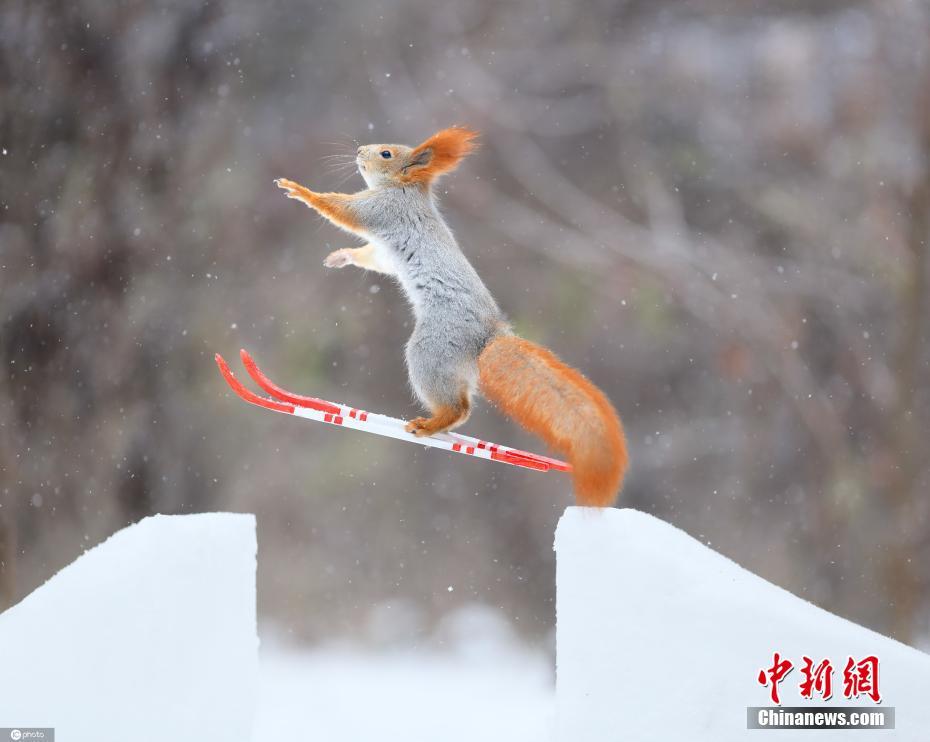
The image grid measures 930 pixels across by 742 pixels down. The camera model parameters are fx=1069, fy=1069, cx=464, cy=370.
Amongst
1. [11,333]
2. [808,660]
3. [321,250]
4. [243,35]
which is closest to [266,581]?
[321,250]

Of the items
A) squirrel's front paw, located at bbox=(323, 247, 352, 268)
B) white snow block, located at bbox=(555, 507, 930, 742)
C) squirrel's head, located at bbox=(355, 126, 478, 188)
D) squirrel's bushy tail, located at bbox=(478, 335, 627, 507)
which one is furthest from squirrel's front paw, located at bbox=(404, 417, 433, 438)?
squirrel's head, located at bbox=(355, 126, 478, 188)

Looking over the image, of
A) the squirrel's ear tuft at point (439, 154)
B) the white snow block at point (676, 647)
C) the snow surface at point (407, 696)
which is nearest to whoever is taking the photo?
the white snow block at point (676, 647)

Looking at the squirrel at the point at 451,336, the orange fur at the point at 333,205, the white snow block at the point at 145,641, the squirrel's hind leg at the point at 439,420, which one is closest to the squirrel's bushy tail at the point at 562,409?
the squirrel at the point at 451,336

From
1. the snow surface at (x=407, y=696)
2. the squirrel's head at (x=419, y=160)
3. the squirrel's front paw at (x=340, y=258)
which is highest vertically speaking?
the squirrel's head at (x=419, y=160)

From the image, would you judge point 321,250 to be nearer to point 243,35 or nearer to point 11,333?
point 243,35

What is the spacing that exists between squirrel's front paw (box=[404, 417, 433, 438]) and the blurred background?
171 inches

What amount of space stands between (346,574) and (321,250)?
2702 mm

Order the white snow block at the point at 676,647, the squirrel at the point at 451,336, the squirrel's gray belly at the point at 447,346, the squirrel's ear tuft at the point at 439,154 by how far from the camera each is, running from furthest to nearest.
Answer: the squirrel's ear tuft at the point at 439,154 → the squirrel's gray belly at the point at 447,346 → the squirrel at the point at 451,336 → the white snow block at the point at 676,647

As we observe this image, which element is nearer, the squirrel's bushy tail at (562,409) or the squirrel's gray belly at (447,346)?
the squirrel's bushy tail at (562,409)

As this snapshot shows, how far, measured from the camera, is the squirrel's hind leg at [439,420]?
3.55m

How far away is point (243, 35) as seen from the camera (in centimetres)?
807

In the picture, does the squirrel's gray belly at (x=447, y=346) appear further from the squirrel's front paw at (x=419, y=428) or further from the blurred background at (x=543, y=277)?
the blurred background at (x=543, y=277)

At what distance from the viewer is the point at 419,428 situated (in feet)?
11.6

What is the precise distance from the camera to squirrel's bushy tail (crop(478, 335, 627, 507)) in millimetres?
3182
